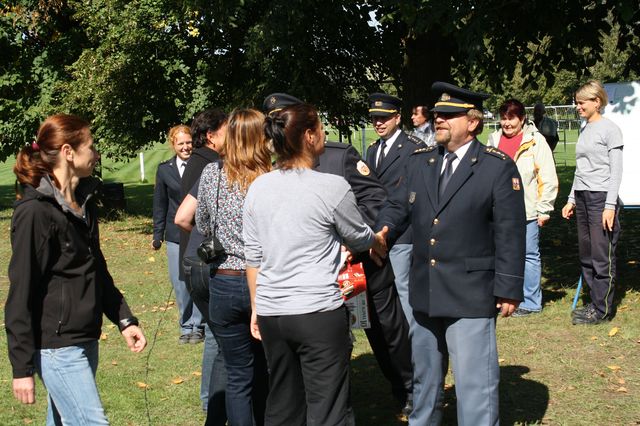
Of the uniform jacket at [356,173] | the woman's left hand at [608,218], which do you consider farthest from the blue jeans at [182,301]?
the woman's left hand at [608,218]

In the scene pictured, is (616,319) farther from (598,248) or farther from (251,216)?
(251,216)

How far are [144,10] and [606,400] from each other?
508 inches

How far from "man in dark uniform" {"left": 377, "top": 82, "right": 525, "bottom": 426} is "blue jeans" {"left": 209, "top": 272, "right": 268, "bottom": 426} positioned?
3.18 ft

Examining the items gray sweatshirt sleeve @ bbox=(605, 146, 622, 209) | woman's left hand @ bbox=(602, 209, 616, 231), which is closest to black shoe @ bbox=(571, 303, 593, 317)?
woman's left hand @ bbox=(602, 209, 616, 231)

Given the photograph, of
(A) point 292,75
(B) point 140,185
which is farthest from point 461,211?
(B) point 140,185

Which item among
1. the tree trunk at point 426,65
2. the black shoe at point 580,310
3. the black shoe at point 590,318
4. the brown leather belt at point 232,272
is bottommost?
the black shoe at point 590,318

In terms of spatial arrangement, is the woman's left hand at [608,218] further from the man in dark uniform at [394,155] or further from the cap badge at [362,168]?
the cap badge at [362,168]

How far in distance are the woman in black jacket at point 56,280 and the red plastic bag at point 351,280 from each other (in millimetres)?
1436

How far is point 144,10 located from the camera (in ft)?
55.3

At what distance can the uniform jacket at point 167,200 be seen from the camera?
8.26 meters

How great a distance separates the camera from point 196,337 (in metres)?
8.45

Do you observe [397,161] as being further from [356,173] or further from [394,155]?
[356,173]

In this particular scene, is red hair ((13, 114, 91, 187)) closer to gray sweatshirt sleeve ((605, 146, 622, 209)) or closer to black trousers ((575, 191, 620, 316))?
gray sweatshirt sleeve ((605, 146, 622, 209))

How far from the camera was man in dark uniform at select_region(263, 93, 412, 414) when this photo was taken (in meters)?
5.39
